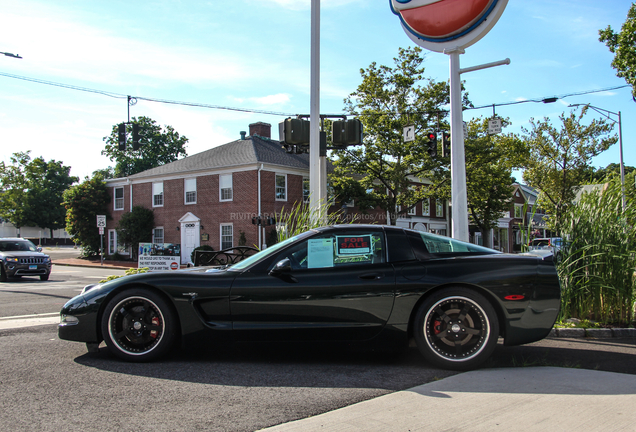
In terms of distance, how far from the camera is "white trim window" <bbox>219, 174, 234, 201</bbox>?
30.7 m

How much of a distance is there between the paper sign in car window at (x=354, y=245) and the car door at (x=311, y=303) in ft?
0.66

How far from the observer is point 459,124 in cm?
832

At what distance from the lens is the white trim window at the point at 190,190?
32.7 metres

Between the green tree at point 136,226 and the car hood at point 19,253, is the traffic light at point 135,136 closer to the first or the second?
the car hood at point 19,253

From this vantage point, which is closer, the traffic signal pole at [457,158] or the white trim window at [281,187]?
the traffic signal pole at [457,158]

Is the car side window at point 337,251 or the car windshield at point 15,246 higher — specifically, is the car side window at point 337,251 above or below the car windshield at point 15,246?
above

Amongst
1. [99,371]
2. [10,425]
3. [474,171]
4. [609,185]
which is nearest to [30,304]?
[99,371]

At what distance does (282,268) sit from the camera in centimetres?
448

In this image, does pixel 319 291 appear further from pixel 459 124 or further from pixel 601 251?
pixel 459 124

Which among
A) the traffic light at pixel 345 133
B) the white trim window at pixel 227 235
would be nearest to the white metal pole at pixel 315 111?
the traffic light at pixel 345 133

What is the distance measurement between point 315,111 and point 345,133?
30.6 inches

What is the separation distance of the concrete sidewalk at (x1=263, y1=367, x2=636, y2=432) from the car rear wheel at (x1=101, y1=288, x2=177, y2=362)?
6.59 ft

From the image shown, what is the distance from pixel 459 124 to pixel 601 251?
10.0 ft

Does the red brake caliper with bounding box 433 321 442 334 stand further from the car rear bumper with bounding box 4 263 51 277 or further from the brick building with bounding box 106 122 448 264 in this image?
the brick building with bounding box 106 122 448 264
